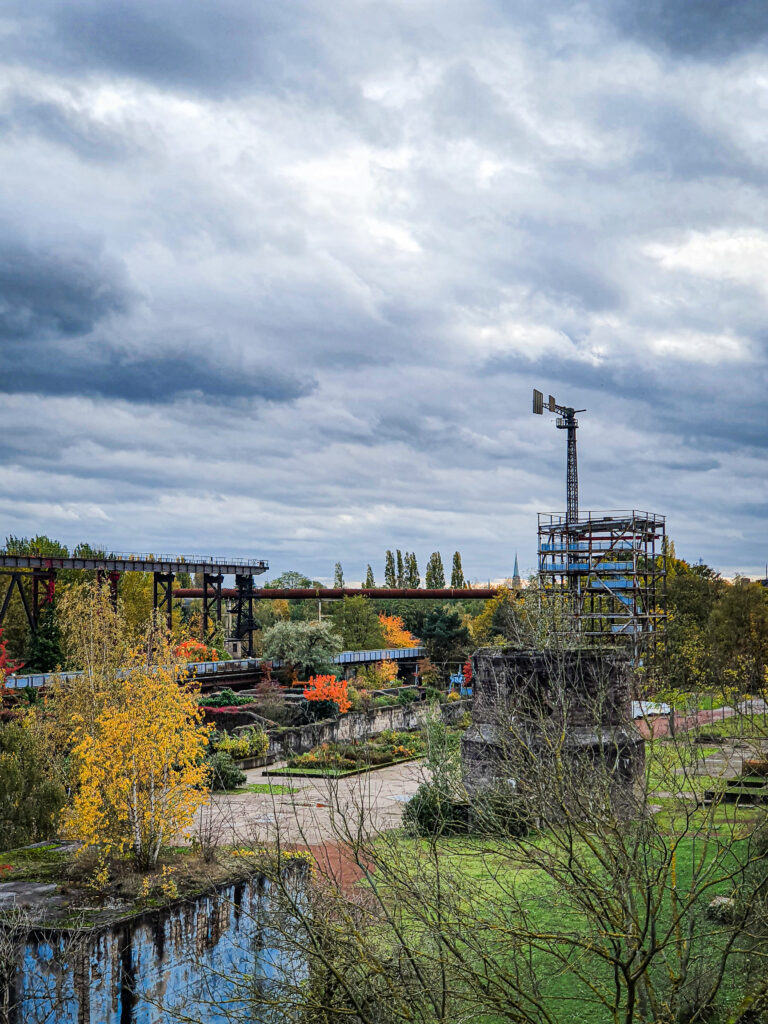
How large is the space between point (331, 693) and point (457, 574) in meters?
72.4

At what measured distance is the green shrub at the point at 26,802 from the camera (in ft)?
53.0

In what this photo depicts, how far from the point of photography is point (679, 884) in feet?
47.9

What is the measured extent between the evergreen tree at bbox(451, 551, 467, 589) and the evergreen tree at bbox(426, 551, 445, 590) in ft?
4.44

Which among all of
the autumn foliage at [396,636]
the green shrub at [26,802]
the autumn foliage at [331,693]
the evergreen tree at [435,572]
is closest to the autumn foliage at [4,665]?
the green shrub at [26,802]

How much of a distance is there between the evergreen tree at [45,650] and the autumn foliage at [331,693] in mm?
12046

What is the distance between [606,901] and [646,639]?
33.2 m

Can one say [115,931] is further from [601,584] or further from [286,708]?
[601,584]

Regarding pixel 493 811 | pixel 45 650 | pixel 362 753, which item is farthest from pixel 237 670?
pixel 493 811

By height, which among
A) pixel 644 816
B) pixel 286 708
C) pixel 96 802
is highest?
pixel 644 816

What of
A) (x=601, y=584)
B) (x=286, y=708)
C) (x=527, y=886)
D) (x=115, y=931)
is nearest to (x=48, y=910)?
(x=115, y=931)

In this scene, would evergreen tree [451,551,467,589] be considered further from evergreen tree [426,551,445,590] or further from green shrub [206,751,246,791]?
green shrub [206,751,246,791]

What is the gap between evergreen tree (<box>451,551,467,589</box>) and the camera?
→ 107 metres

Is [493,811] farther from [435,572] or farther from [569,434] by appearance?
[435,572]

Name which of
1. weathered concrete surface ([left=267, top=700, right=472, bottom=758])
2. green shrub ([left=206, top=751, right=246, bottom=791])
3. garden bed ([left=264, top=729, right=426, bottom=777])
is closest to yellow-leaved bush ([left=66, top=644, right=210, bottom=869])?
green shrub ([left=206, top=751, right=246, bottom=791])
